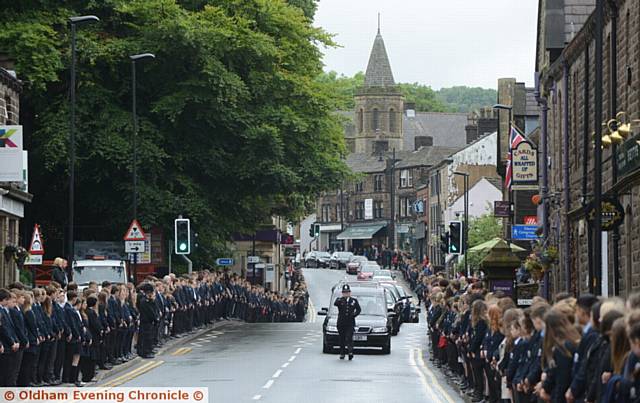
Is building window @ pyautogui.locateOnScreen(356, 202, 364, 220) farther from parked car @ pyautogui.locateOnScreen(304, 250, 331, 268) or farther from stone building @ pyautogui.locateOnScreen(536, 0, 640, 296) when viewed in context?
stone building @ pyautogui.locateOnScreen(536, 0, 640, 296)

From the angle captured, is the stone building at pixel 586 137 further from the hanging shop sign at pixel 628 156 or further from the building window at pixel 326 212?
the building window at pixel 326 212

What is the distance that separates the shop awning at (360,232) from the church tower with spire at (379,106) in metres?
14.2

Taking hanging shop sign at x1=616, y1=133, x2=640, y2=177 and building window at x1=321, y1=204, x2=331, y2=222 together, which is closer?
hanging shop sign at x1=616, y1=133, x2=640, y2=177

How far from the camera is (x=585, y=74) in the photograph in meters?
35.5

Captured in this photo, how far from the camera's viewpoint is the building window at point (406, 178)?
470 feet

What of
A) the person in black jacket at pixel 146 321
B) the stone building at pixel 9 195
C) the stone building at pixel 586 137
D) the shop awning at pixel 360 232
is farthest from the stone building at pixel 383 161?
the person in black jacket at pixel 146 321

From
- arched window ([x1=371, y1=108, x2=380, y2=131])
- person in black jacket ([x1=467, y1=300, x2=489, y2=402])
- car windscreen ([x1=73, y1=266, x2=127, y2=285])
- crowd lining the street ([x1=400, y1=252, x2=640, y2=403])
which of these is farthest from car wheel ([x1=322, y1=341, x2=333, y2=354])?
arched window ([x1=371, y1=108, x2=380, y2=131])

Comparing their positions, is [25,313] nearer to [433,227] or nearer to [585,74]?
[585,74]

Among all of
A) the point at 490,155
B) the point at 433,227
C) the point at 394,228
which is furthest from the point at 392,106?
the point at 490,155

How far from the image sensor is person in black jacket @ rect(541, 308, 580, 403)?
1438 cm

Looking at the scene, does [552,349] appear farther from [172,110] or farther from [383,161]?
[383,161]

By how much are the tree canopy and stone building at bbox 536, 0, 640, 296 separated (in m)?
9.39

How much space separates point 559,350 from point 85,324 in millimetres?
14802

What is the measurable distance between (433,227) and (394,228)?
78.3 feet
